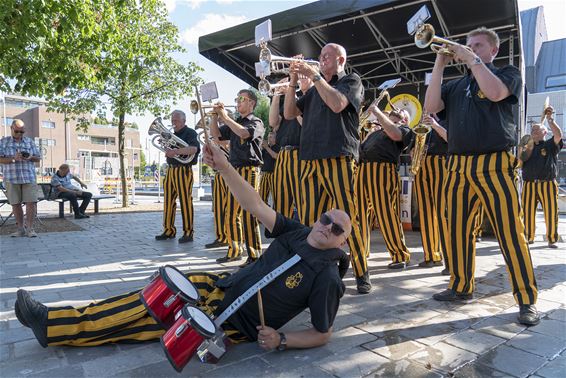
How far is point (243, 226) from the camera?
182 inches

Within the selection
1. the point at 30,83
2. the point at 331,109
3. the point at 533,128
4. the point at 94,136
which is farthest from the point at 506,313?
the point at 94,136

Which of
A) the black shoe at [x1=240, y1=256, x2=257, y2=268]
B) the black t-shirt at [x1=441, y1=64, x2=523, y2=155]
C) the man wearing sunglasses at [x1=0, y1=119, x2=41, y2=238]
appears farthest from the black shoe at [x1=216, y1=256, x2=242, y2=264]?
the man wearing sunglasses at [x1=0, y1=119, x2=41, y2=238]

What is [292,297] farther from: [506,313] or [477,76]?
[477,76]

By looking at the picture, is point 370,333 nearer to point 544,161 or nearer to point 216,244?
point 216,244

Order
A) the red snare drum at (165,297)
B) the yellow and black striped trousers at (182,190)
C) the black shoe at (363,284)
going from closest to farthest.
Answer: the red snare drum at (165,297) < the black shoe at (363,284) < the yellow and black striped trousers at (182,190)

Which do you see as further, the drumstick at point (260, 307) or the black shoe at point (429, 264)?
the black shoe at point (429, 264)

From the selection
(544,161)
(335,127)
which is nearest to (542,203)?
(544,161)

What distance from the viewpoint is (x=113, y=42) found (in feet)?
24.5

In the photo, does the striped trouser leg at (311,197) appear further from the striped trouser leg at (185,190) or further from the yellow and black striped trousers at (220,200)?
the striped trouser leg at (185,190)

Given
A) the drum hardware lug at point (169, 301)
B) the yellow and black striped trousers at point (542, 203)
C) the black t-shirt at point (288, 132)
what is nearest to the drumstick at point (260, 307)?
the drum hardware lug at point (169, 301)

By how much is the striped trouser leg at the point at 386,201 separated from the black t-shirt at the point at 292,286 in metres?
2.22

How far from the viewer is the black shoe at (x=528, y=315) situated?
2600 millimetres

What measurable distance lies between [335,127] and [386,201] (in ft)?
5.02

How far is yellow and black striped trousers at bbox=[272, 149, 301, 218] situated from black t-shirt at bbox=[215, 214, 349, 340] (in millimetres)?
1397
